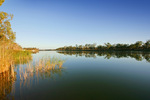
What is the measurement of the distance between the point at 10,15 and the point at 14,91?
52.2ft

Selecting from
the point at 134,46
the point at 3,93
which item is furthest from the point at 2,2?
the point at 134,46

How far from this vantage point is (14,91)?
4309 millimetres

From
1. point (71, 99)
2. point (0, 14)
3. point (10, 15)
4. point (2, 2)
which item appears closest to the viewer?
point (71, 99)

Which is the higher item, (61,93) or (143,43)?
(143,43)

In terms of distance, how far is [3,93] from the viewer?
405 cm

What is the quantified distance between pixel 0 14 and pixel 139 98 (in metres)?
20.7

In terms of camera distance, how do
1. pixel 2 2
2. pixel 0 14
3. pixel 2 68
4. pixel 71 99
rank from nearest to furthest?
pixel 71 99
pixel 2 68
pixel 2 2
pixel 0 14

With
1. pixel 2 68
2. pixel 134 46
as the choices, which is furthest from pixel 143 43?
pixel 2 68

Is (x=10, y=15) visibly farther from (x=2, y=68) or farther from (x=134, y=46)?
(x=134, y=46)

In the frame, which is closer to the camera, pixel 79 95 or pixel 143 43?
pixel 79 95

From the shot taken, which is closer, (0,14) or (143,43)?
(0,14)

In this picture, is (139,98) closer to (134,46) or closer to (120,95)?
(120,95)

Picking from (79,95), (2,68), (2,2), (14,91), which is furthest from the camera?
(2,2)

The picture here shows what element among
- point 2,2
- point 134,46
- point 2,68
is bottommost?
point 2,68
